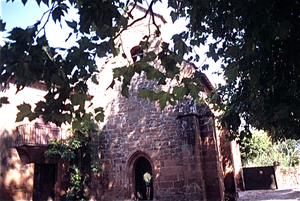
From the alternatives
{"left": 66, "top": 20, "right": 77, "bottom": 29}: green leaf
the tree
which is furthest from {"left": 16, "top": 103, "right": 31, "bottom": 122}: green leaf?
{"left": 66, "top": 20, "right": 77, "bottom": 29}: green leaf

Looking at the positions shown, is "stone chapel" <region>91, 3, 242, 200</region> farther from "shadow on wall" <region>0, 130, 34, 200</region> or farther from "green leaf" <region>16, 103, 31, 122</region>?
"green leaf" <region>16, 103, 31, 122</region>

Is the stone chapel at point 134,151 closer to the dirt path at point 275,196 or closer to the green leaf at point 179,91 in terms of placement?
the dirt path at point 275,196

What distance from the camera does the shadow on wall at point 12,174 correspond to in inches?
468

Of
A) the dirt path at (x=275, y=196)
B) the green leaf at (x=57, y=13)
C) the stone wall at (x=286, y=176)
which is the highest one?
the green leaf at (x=57, y=13)

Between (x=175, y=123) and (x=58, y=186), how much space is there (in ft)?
22.1

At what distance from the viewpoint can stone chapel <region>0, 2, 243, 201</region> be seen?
1154cm

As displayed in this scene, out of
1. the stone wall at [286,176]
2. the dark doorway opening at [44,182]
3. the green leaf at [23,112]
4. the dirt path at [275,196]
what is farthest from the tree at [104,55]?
the stone wall at [286,176]

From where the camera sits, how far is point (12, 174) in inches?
479

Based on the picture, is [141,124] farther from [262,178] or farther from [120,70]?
[262,178]

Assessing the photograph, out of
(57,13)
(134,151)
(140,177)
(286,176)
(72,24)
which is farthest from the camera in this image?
(286,176)

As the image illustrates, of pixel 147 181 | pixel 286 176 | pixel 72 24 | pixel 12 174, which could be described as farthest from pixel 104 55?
pixel 286 176

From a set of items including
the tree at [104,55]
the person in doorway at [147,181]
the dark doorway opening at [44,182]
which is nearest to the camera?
the tree at [104,55]

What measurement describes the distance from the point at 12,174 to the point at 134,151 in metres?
5.49

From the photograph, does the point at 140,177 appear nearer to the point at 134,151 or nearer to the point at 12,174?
the point at 134,151
